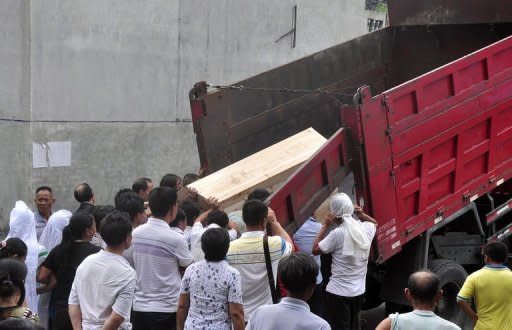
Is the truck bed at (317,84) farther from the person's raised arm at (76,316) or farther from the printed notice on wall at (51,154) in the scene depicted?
the printed notice on wall at (51,154)

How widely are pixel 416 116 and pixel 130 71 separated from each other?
6.72 meters

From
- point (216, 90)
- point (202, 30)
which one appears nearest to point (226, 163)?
point (216, 90)

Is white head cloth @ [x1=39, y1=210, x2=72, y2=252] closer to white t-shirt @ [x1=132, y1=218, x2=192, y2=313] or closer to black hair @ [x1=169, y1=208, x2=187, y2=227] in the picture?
black hair @ [x1=169, y1=208, x2=187, y2=227]

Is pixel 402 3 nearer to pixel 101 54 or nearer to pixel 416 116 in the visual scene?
pixel 416 116

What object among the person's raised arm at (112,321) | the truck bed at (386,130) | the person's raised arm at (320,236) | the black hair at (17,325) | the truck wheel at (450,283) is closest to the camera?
the black hair at (17,325)

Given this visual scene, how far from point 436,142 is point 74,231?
3532mm

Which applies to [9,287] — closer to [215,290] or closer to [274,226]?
[215,290]

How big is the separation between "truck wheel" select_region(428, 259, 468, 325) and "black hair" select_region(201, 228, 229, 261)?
3.42m

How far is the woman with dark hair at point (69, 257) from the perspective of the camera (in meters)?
5.60

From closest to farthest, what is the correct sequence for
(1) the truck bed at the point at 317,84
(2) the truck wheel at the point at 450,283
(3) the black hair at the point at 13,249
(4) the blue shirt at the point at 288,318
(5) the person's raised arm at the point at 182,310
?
(4) the blue shirt at the point at 288,318 < (5) the person's raised arm at the point at 182,310 < (3) the black hair at the point at 13,249 < (2) the truck wheel at the point at 450,283 < (1) the truck bed at the point at 317,84

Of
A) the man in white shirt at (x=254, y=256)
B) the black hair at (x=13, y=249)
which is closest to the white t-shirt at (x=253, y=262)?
the man in white shirt at (x=254, y=256)

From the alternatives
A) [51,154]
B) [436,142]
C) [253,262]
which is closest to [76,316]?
[253,262]

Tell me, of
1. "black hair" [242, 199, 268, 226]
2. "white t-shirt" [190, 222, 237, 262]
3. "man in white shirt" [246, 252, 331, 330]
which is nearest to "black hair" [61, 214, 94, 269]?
"white t-shirt" [190, 222, 237, 262]

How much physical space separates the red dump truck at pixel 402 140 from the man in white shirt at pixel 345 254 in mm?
237
